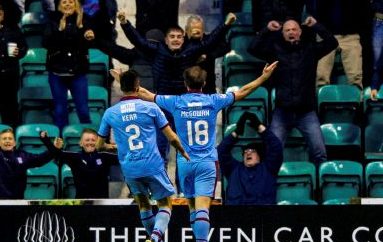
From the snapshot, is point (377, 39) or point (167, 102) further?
point (377, 39)

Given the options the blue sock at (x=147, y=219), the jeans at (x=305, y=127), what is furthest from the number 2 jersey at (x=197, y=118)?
the jeans at (x=305, y=127)

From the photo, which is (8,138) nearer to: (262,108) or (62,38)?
(62,38)

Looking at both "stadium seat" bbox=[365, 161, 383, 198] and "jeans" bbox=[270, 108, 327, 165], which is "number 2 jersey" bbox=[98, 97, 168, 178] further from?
"stadium seat" bbox=[365, 161, 383, 198]

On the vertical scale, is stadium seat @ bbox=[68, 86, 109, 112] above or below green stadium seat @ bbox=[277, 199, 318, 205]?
above

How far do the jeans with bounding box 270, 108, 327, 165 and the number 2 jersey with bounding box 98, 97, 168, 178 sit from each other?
11.1 ft

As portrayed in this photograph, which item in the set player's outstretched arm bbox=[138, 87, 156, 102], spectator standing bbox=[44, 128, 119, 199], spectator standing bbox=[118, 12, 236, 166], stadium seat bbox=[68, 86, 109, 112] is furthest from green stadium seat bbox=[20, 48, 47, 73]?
player's outstretched arm bbox=[138, 87, 156, 102]

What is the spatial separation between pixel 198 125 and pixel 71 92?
3645 millimetres

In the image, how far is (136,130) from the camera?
1557 centimetres

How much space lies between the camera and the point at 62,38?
19.2 meters

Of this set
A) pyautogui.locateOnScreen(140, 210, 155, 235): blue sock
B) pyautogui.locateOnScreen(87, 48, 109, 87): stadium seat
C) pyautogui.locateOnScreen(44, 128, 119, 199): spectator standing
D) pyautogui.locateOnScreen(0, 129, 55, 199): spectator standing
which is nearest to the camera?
pyautogui.locateOnScreen(140, 210, 155, 235): blue sock

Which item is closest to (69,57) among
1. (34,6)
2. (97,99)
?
(97,99)

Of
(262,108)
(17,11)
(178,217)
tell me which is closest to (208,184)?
(178,217)

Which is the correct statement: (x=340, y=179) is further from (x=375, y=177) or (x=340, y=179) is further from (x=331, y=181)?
(x=375, y=177)

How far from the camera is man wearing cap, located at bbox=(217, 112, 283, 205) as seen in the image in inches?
696
